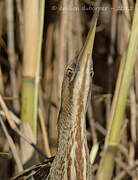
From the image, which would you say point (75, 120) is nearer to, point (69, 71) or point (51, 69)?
point (69, 71)

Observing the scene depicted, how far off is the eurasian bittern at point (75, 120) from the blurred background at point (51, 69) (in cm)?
18

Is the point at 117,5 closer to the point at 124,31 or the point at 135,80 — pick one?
the point at 124,31

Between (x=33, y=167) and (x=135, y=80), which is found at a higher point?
(x=135, y=80)

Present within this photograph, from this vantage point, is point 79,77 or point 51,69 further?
point 51,69

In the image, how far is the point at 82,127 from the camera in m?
0.70

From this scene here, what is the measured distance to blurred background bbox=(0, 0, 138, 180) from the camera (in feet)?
2.89

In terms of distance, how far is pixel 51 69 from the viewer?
139 cm

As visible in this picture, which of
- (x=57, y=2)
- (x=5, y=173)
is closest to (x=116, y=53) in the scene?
(x=57, y=2)

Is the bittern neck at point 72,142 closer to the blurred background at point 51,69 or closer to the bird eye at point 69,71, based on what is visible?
the bird eye at point 69,71

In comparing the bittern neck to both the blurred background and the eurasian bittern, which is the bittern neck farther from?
the blurred background

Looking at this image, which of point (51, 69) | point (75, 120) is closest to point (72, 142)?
point (75, 120)

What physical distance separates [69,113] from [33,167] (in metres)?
0.31

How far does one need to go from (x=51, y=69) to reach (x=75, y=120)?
72 cm

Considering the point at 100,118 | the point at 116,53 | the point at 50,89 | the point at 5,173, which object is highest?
the point at 116,53
